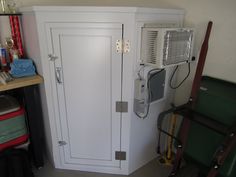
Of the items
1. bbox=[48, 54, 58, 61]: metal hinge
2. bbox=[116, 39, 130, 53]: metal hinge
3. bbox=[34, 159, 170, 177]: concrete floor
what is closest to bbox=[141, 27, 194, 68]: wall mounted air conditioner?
bbox=[116, 39, 130, 53]: metal hinge

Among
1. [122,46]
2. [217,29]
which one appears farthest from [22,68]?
[217,29]

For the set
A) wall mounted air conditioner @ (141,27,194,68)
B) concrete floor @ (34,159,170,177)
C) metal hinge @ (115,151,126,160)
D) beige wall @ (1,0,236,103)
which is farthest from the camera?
concrete floor @ (34,159,170,177)

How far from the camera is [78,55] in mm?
1563

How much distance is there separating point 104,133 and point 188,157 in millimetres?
724

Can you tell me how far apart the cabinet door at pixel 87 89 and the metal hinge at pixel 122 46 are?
3 centimetres

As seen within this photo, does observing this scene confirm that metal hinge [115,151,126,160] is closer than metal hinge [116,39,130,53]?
No

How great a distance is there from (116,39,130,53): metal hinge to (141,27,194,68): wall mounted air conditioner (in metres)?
0.12

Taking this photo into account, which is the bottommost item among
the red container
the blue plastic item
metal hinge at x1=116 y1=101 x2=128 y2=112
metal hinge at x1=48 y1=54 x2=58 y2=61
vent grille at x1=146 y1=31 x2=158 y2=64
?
the red container

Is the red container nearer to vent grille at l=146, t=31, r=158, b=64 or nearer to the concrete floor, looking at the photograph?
the concrete floor

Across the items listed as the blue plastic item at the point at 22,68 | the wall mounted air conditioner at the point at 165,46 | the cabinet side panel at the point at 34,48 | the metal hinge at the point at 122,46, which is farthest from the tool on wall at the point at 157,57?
the blue plastic item at the point at 22,68

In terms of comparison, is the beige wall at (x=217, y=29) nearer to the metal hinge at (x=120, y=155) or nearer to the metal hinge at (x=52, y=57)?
the metal hinge at (x=52, y=57)

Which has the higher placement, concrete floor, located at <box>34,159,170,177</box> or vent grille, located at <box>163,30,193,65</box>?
vent grille, located at <box>163,30,193,65</box>

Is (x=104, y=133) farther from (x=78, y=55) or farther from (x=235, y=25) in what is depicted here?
(x=235, y=25)

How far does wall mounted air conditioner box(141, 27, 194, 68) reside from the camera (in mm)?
1406
